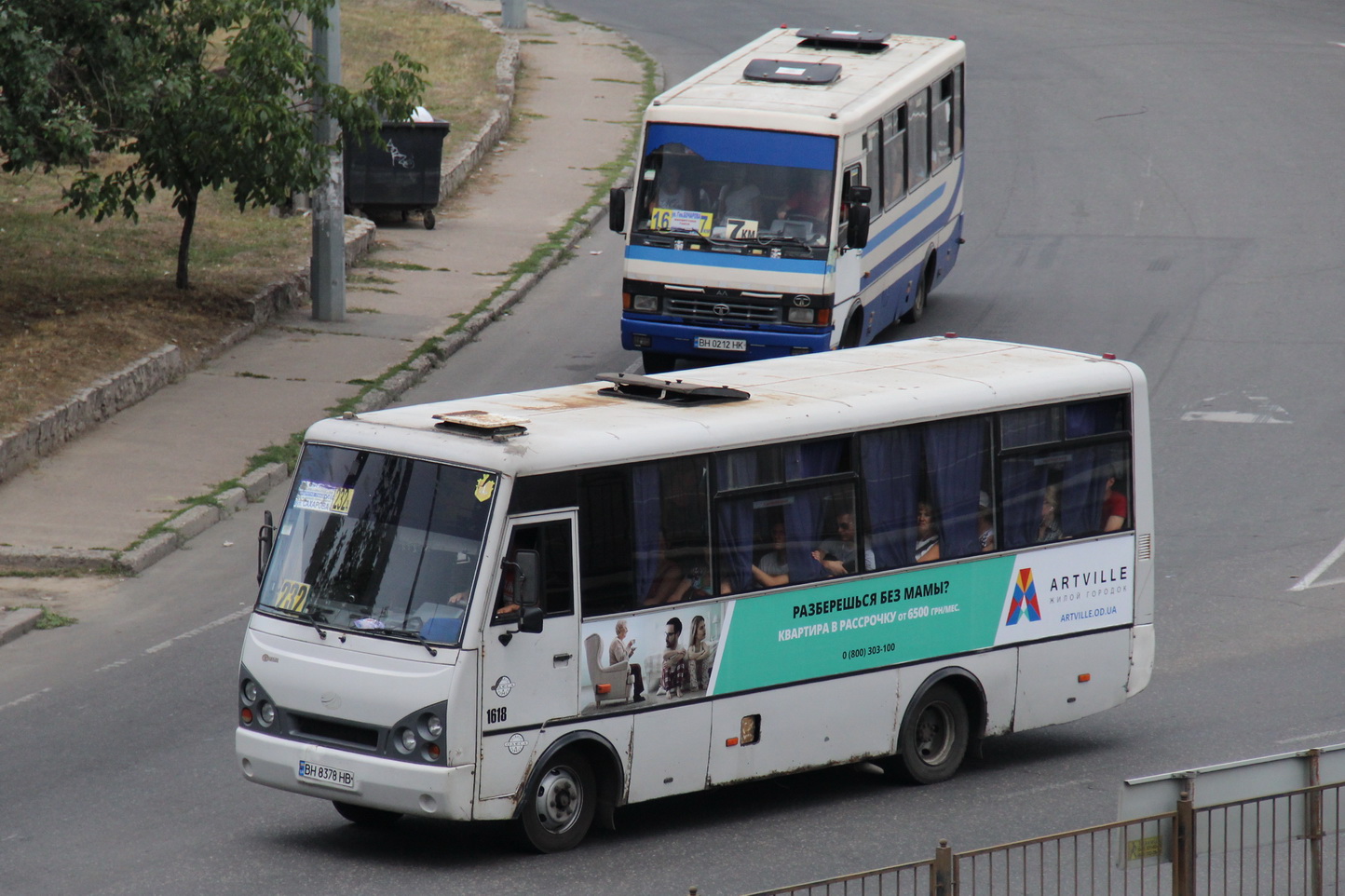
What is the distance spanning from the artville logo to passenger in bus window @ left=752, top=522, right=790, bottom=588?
181 cm

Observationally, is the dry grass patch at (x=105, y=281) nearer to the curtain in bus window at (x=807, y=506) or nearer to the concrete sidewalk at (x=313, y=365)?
the concrete sidewalk at (x=313, y=365)

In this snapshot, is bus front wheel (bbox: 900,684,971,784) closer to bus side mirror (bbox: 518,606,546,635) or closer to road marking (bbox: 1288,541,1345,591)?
bus side mirror (bbox: 518,606,546,635)

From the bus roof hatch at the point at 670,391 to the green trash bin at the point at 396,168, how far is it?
57.3 ft

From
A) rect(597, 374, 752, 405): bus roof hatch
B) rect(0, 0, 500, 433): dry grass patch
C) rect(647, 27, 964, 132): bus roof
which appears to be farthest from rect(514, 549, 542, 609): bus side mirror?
rect(647, 27, 964, 132): bus roof

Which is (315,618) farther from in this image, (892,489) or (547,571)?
(892,489)

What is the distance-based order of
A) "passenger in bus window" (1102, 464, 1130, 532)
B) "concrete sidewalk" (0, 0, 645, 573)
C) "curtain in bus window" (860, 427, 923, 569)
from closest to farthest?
"curtain in bus window" (860, 427, 923, 569) → "passenger in bus window" (1102, 464, 1130, 532) → "concrete sidewalk" (0, 0, 645, 573)

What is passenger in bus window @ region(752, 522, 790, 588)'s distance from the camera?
439 inches

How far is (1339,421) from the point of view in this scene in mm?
20625

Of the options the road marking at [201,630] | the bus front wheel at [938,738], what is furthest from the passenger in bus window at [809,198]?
the bus front wheel at [938,738]

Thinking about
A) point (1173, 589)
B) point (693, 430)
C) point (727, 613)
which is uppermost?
point (693, 430)

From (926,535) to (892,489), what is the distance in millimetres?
408

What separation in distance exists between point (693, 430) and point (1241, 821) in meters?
3.70

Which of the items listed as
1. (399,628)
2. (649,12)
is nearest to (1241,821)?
(399,628)

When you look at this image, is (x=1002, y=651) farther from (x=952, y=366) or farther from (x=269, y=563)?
(x=269, y=563)
